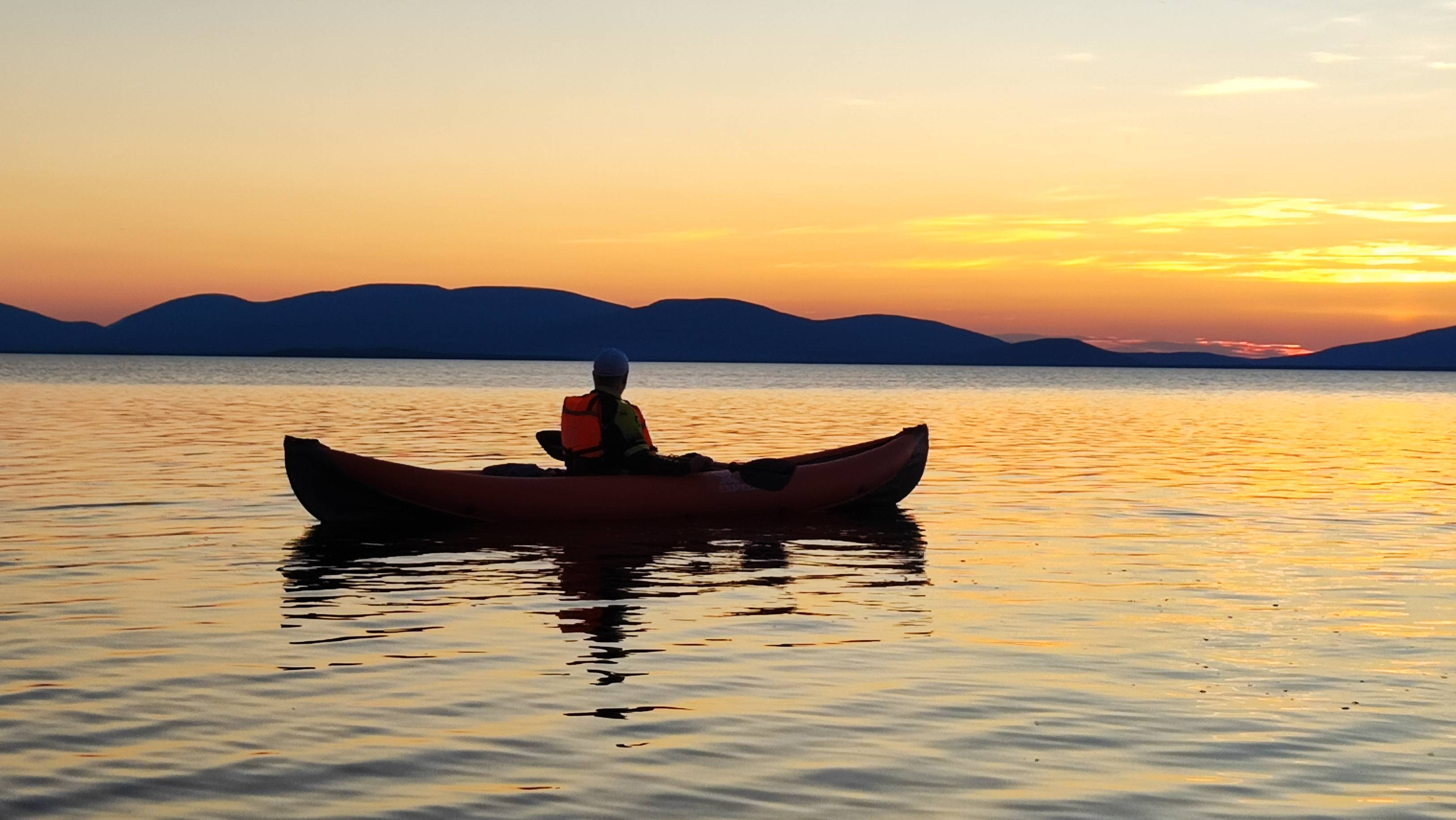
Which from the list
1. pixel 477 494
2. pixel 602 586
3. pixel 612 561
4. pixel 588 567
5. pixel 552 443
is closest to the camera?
pixel 602 586

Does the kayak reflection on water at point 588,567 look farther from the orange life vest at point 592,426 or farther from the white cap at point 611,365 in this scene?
the white cap at point 611,365

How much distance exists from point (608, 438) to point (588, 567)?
275 cm

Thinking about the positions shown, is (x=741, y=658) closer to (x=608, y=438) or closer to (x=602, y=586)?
(x=602, y=586)

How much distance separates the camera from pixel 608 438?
50.3 ft

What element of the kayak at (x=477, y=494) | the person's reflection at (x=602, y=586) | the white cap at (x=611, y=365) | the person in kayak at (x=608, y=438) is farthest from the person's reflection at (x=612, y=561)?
the white cap at (x=611, y=365)

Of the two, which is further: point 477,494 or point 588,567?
point 477,494

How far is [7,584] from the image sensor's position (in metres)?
11.1

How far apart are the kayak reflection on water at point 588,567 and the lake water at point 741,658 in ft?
0.20

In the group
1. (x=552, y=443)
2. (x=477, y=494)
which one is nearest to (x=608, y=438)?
(x=552, y=443)

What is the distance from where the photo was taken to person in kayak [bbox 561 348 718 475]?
1494cm

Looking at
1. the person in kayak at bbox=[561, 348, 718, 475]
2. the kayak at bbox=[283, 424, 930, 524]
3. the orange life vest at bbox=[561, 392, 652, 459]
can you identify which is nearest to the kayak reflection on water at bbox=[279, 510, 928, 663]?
the kayak at bbox=[283, 424, 930, 524]

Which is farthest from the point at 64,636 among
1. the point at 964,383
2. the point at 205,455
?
the point at 964,383

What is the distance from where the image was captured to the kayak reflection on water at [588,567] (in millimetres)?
10562

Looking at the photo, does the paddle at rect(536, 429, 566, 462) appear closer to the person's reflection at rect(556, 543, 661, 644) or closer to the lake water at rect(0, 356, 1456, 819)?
the lake water at rect(0, 356, 1456, 819)
